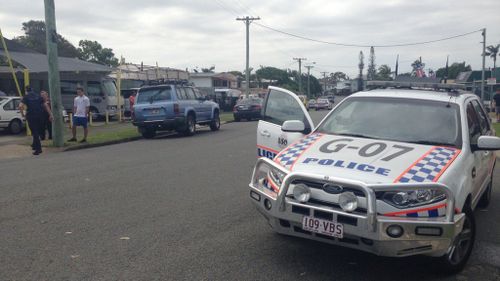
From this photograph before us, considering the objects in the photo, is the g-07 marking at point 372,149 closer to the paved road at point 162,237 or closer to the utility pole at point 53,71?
the paved road at point 162,237

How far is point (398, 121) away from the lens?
539 cm

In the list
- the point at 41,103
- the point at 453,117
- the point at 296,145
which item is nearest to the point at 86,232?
the point at 296,145

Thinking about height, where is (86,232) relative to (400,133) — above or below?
below

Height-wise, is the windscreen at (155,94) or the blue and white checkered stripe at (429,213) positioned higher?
the windscreen at (155,94)

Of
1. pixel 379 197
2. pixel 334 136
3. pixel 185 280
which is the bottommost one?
pixel 185 280

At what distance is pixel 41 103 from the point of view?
1371 cm

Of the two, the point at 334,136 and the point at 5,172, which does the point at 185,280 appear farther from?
the point at 5,172

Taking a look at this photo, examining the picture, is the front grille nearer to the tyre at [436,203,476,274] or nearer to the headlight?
the headlight

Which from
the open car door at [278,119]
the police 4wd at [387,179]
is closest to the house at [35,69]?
the open car door at [278,119]

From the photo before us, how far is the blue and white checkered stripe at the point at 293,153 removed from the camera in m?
4.70

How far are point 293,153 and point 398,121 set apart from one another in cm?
131

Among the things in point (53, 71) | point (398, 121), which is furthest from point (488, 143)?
point (53, 71)

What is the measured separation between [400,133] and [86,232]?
11.8ft

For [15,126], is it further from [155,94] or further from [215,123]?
[215,123]
